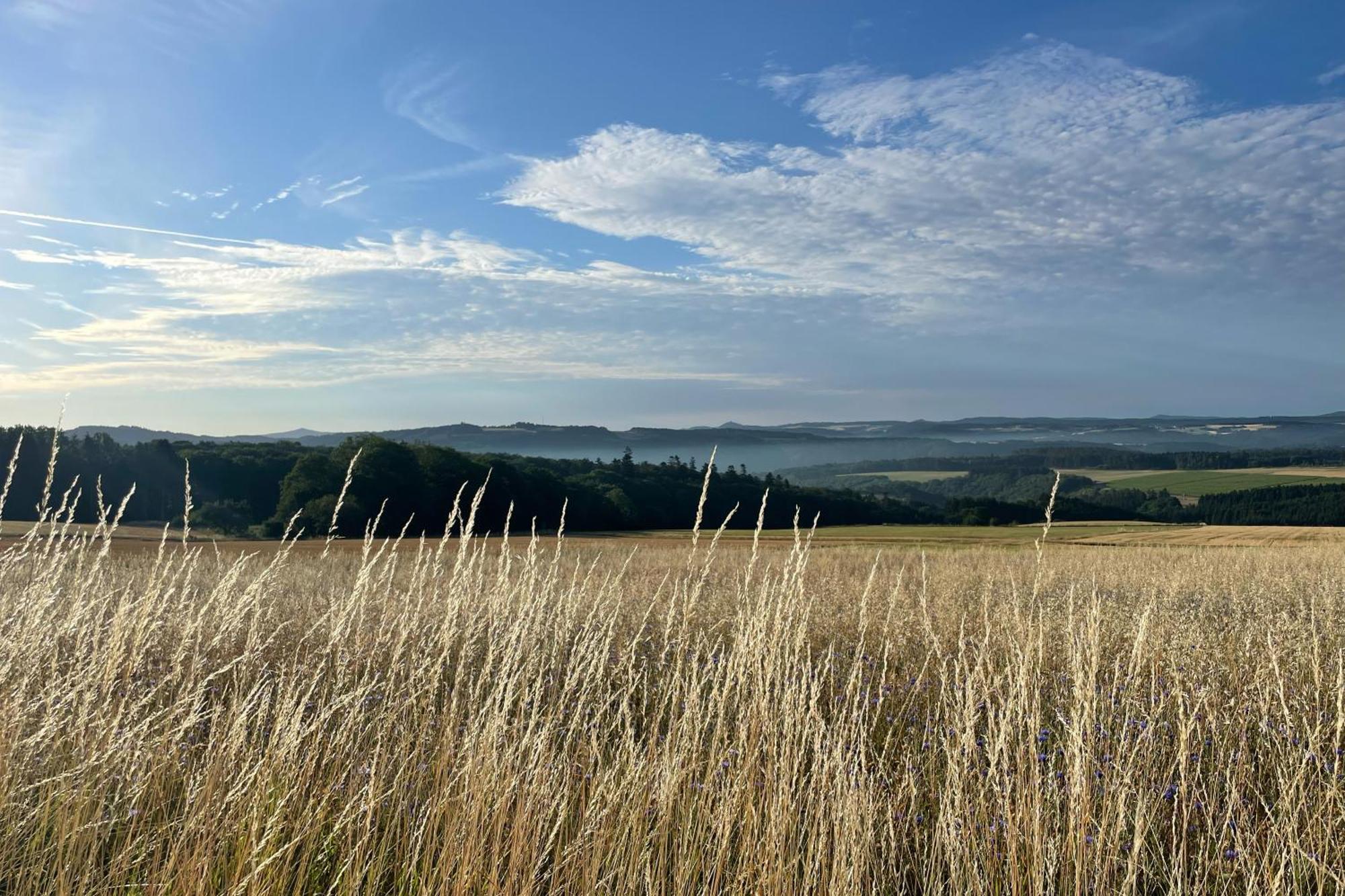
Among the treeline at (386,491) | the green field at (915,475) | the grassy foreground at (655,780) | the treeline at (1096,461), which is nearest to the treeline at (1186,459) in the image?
the treeline at (1096,461)

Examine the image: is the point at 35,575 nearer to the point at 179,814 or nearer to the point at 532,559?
the point at 179,814

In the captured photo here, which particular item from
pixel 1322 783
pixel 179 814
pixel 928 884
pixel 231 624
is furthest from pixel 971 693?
pixel 231 624

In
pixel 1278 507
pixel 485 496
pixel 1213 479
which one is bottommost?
pixel 1278 507

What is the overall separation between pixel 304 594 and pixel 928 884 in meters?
9.75

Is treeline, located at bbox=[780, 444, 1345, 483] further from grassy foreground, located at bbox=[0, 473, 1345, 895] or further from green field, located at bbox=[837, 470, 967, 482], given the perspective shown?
grassy foreground, located at bbox=[0, 473, 1345, 895]

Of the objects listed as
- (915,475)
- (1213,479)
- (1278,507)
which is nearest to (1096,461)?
(915,475)

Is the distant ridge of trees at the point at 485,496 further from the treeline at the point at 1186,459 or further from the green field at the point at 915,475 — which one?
the green field at the point at 915,475

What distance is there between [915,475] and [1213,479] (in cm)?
4311

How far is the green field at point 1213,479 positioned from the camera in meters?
71.2

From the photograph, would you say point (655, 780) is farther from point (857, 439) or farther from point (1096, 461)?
point (857, 439)

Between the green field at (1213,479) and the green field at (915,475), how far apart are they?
2019cm

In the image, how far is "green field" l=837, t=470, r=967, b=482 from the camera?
114000 millimetres

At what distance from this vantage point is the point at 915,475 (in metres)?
121

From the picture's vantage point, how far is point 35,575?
5203mm
